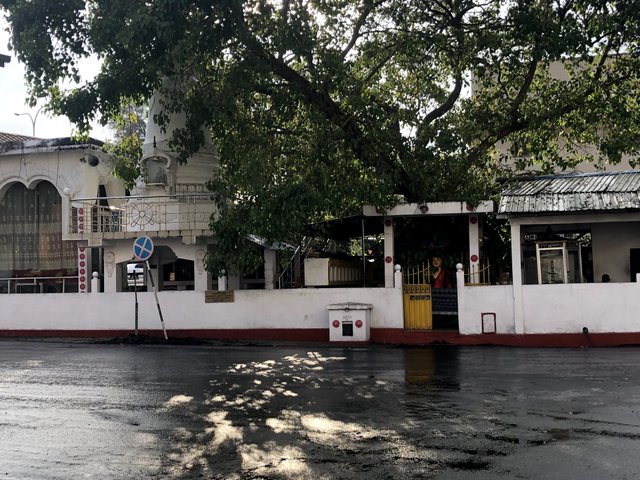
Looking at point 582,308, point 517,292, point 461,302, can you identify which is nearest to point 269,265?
point 461,302

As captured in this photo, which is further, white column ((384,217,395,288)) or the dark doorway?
the dark doorway

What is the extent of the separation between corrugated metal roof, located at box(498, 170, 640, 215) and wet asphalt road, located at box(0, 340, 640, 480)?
178 inches

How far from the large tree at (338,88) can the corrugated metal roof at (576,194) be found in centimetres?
88

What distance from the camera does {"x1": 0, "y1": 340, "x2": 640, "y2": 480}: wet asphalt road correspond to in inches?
240

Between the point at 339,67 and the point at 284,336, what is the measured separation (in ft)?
22.5

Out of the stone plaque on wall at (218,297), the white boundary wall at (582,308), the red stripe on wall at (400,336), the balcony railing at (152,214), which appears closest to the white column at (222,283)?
the stone plaque on wall at (218,297)

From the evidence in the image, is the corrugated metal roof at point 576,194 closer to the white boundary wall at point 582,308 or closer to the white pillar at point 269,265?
the white boundary wall at point 582,308

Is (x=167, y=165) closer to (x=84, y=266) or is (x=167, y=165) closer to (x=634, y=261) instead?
(x=84, y=266)

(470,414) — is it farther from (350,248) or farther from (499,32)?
(350,248)

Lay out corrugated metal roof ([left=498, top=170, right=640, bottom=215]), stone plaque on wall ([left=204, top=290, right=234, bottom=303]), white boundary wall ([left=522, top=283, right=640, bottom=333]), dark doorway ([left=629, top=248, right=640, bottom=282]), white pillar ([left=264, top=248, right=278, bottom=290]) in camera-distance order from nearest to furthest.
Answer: white boundary wall ([left=522, top=283, right=640, bottom=333]) < corrugated metal roof ([left=498, top=170, right=640, bottom=215]) < stone plaque on wall ([left=204, top=290, right=234, bottom=303]) < white pillar ([left=264, top=248, right=278, bottom=290]) < dark doorway ([left=629, top=248, right=640, bottom=282])

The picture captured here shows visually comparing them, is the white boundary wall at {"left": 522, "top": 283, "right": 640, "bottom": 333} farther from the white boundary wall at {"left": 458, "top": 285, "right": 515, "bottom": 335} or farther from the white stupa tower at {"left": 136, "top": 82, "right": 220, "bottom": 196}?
the white stupa tower at {"left": 136, "top": 82, "right": 220, "bottom": 196}

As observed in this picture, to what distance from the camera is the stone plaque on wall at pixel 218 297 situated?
1870 cm

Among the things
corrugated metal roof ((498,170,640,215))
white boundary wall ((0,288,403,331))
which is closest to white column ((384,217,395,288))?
white boundary wall ((0,288,403,331))

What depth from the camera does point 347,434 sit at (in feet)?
23.5
